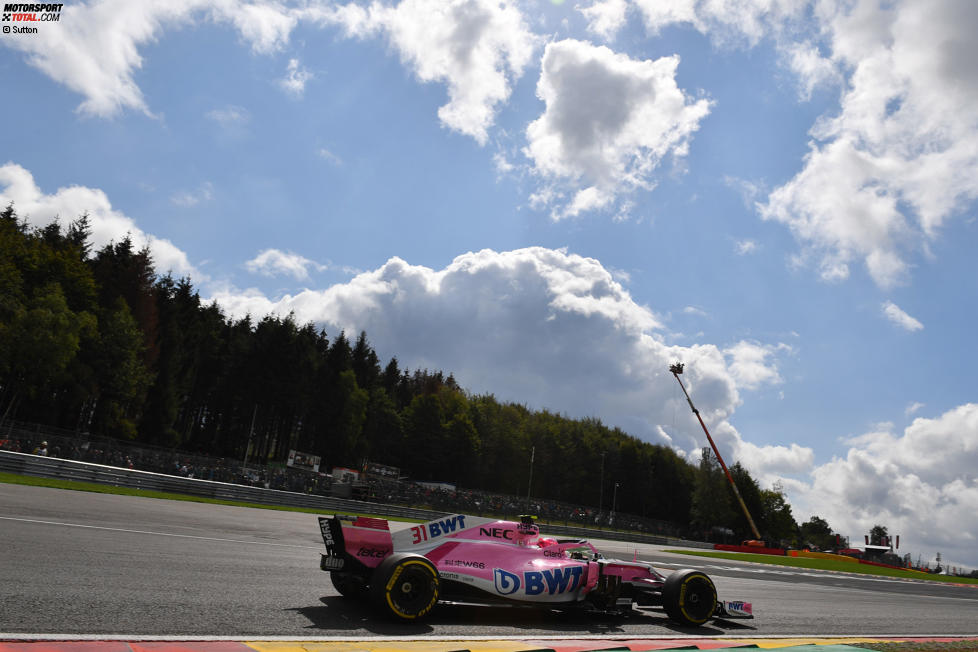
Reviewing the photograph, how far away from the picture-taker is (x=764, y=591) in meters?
16.5

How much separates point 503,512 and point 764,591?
125ft

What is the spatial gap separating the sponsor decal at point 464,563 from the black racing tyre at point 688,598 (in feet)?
9.74

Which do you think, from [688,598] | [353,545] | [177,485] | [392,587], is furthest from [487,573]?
[177,485]

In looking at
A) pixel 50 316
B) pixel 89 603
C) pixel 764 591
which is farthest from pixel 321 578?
pixel 50 316

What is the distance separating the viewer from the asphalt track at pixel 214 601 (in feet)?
17.9

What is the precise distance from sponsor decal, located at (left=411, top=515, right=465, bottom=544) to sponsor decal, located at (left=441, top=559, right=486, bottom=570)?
0.52 m

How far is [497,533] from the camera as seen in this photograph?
8211 mm

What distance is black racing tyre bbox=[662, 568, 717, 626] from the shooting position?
28.4 ft

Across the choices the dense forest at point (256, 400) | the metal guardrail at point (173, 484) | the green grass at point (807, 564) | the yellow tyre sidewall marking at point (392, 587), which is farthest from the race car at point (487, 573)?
the dense forest at point (256, 400)

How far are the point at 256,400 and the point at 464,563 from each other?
231 ft

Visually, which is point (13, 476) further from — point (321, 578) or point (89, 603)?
point (89, 603)

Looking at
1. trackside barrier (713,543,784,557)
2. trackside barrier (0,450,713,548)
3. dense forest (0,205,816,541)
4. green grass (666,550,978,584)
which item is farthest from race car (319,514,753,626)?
trackside barrier (713,543,784,557)

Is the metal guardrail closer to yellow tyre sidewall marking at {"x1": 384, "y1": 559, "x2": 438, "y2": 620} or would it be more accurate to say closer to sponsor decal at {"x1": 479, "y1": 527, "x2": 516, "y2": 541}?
sponsor decal at {"x1": 479, "y1": 527, "x2": 516, "y2": 541}

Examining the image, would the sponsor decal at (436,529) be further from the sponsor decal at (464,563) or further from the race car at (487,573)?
the sponsor decal at (464,563)
